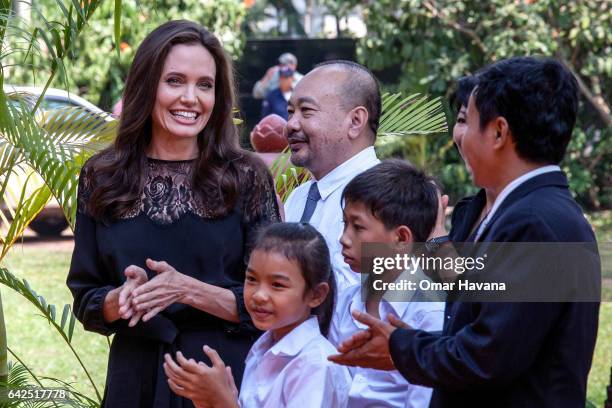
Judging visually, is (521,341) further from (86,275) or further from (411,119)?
(411,119)

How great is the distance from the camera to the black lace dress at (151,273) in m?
3.20

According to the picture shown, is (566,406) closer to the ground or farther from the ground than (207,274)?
closer to the ground

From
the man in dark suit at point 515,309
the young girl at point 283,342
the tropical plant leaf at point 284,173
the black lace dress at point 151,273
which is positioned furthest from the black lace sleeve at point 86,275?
the tropical plant leaf at point 284,173

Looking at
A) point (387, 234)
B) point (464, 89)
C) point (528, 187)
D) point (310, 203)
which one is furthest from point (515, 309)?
point (310, 203)

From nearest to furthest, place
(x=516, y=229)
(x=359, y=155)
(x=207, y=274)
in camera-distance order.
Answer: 1. (x=516, y=229)
2. (x=207, y=274)
3. (x=359, y=155)

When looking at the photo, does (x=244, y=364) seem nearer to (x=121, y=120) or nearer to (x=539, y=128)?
(x=121, y=120)

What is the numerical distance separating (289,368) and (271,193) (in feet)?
2.20

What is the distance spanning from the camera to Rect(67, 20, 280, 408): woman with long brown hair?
10.5 ft

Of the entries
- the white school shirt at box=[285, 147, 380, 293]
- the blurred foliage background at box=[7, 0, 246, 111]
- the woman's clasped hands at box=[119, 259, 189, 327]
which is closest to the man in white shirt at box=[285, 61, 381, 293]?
the white school shirt at box=[285, 147, 380, 293]

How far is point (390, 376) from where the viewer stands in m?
2.99

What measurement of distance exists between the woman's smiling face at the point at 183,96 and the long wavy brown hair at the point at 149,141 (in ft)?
0.07

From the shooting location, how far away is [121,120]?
3.40 m

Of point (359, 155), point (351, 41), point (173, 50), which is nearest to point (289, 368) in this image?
point (173, 50)

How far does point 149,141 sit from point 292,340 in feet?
2.87
